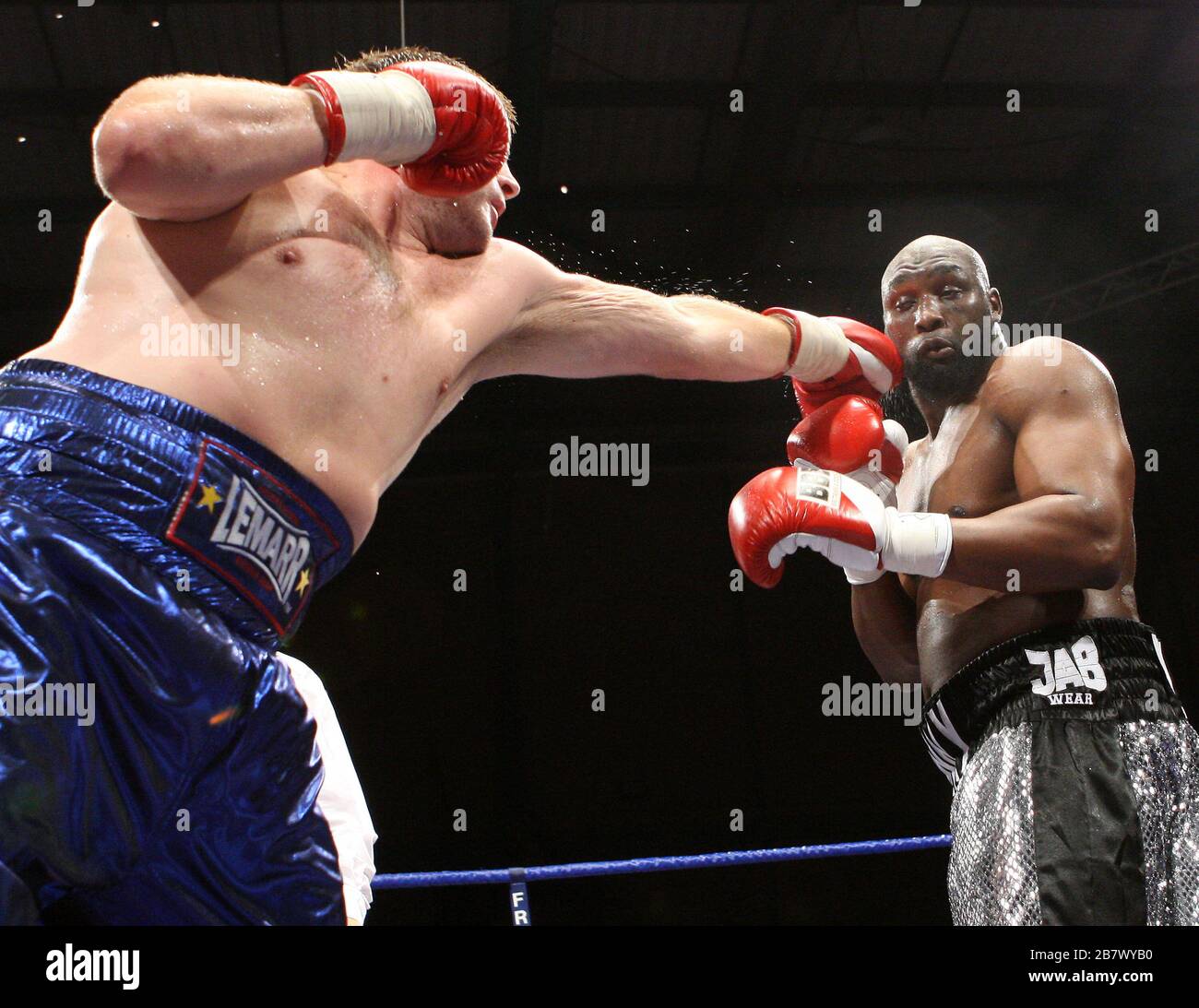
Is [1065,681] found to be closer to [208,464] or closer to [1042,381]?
[1042,381]

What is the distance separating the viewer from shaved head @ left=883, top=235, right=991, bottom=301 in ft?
7.06

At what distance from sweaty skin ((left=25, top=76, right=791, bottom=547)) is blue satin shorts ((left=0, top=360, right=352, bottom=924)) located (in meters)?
0.05

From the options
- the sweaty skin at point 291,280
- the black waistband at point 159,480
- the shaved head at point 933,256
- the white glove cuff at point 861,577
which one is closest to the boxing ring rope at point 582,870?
the white glove cuff at point 861,577

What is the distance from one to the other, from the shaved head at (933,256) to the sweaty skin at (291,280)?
0.96 metres

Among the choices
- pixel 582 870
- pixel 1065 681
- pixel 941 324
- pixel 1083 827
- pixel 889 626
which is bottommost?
pixel 582 870

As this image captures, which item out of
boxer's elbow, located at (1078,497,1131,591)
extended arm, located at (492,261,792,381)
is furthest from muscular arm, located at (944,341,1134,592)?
extended arm, located at (492,261,792,381)

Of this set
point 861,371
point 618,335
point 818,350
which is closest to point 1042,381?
point 861,371

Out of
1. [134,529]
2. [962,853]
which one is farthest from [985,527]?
[134,529]

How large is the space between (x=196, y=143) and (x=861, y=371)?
1272 millimetres

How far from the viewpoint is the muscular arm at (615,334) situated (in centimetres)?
155

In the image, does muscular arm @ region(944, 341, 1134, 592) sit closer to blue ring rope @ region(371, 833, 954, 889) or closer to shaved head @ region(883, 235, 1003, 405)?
shaved head @ region(883, 235, 1003, 405)

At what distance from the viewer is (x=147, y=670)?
1.01m

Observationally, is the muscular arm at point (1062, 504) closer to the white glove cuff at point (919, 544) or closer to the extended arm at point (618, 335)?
the white glove cuff at point (919, 544)
